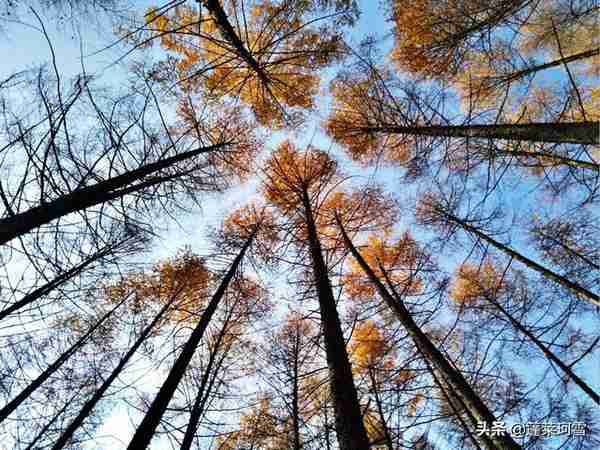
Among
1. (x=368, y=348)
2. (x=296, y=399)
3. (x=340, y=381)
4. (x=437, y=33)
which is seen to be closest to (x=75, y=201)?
(x=340, y=381)

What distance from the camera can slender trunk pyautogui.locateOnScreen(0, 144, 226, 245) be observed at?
122 inches

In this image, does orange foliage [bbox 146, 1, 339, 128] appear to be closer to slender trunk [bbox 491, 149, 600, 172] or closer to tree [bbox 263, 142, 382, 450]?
tree [bbox 263, 142, 382, 450]

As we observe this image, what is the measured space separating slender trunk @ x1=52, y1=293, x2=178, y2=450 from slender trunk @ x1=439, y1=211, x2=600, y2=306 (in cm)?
725

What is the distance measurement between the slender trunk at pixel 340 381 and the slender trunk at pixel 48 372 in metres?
6.07

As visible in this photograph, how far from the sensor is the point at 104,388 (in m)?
6.07

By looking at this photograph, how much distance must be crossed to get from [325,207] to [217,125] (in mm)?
3485

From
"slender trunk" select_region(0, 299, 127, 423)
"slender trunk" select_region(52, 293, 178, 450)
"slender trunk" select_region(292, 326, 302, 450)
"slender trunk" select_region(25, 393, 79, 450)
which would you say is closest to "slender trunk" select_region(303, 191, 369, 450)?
"slender trunk" select_region(292, 326, 302, 450)

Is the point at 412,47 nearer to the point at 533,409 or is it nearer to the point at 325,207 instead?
the point at 325,207

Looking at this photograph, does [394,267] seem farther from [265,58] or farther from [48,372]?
[48,372]

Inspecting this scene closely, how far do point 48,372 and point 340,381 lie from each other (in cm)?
707

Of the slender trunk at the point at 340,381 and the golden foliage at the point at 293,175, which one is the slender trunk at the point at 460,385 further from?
the golden foliage at the point at 293,175

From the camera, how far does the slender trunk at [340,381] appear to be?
248cm

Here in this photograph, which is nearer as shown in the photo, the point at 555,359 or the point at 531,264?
the point at 555,359

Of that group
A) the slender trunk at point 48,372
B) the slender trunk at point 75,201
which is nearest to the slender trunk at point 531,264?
the slender trunk at point 75,201
